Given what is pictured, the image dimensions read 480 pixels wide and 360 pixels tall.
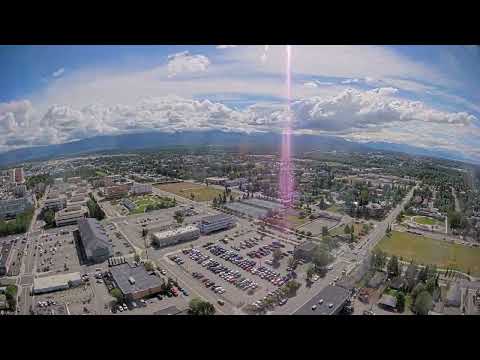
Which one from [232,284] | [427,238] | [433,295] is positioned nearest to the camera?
[433,295]

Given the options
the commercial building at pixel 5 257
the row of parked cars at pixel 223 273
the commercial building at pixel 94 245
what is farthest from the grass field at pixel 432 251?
the commercial building at pixel 5 257

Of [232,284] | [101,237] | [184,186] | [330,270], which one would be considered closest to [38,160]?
[184,186]

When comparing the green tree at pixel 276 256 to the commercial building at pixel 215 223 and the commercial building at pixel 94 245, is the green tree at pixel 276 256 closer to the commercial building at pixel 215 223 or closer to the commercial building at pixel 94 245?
the commercial building at pixel 215 223

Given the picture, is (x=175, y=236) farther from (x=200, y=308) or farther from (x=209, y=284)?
(x=200, y=308)

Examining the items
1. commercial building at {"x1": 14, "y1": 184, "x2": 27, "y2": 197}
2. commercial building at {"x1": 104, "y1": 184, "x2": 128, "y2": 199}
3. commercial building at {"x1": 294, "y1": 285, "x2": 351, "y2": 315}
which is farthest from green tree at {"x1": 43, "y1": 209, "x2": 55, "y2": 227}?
commercial building at {"x1": 294, "y1": 285, "x2": 351, "y2": 315}

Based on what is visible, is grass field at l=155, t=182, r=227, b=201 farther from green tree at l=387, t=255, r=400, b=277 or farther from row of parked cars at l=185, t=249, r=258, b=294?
green tree at l=387, t=255, r=400, b=277

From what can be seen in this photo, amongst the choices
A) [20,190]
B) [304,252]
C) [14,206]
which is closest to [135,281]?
[304,252]
